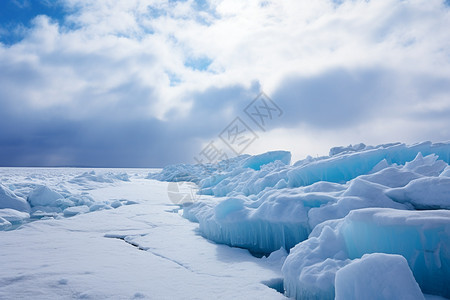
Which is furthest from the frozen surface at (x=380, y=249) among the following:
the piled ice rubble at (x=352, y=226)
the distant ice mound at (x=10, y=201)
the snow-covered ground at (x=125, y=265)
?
the distant ice mound at (x=10, y=201)

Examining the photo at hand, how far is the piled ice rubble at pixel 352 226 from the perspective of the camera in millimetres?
2756

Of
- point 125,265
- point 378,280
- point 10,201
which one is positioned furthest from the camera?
point 10,201

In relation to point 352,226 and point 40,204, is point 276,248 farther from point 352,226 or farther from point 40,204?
point 40,204

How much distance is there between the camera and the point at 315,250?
3.22m

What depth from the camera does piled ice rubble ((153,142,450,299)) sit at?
2.76 meters

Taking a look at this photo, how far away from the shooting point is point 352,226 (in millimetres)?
3178

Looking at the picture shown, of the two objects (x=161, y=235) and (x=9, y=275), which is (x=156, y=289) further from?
(x=161, y=235)


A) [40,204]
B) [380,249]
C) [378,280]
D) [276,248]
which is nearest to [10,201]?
[40,204]

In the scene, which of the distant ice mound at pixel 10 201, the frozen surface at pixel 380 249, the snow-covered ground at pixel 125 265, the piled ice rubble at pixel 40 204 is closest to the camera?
the frozen surface at pixel 380 249

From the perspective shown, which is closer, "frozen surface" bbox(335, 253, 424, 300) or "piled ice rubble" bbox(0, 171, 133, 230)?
"frozen surface" bbox(335, 253, 424, 300)

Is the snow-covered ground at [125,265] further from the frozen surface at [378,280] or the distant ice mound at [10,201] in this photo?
the distant ice mound at [10,201]

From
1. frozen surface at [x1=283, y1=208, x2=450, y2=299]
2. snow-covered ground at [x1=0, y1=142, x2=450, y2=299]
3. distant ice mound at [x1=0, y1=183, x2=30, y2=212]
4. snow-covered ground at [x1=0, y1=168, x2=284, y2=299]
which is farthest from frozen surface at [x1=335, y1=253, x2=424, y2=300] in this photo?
distant ice mound at [x1=0, y1=183, x2=30, y2=212]

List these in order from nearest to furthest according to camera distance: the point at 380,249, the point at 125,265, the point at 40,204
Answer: the point at 380,249
the point at 125,265
the point at 40,204

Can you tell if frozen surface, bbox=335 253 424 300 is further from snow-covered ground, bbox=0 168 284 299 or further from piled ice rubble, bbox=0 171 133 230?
piled ice rubble, bbox=0 171 133 230
